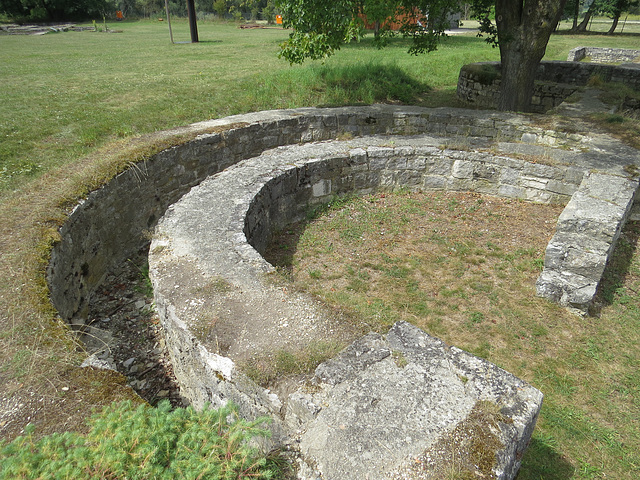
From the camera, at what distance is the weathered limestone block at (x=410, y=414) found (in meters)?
2.20

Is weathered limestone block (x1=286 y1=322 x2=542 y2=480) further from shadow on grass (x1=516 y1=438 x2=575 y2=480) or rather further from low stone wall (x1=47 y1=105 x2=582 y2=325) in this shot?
low stone wall (x1=47 y1=105 x2=582 y2=325)

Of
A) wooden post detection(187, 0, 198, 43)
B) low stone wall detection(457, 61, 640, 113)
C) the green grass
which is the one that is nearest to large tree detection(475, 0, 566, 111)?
low stone wall detection(457, 61, 640, 113)

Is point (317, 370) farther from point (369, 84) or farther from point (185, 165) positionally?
point (369, 84)

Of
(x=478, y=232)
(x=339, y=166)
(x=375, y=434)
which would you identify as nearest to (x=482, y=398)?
(x=375, y=434)

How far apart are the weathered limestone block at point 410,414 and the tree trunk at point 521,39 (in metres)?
8.88

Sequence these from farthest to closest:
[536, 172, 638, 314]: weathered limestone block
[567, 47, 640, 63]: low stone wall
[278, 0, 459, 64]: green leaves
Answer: [567, 47, 640, 63]: low stone wall, [278, 0, 459, 64]: green leaves, [536, 172, 638, 314]: weathered limestone block

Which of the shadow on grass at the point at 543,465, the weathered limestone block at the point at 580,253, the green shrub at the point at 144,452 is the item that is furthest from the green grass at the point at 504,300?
the green shrub at the point at 144,452

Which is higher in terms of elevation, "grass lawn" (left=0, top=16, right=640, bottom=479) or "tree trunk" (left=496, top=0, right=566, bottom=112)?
"tree trunk" (left=496, top=0, right=566, bottom=112)

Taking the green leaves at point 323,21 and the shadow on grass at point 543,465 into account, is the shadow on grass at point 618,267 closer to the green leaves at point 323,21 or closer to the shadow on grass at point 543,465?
the shadow on grass at point 543,465

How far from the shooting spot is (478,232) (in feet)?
20.7

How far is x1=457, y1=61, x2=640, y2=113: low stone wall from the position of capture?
1288cm

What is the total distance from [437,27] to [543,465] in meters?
10.3

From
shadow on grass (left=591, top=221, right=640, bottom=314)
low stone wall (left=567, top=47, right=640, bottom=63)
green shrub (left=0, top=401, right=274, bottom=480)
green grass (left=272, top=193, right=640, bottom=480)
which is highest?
low stone wall (left=567, top=47, right=640, bottom=63)

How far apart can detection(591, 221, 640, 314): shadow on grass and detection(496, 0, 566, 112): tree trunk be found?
4858 millimetres
